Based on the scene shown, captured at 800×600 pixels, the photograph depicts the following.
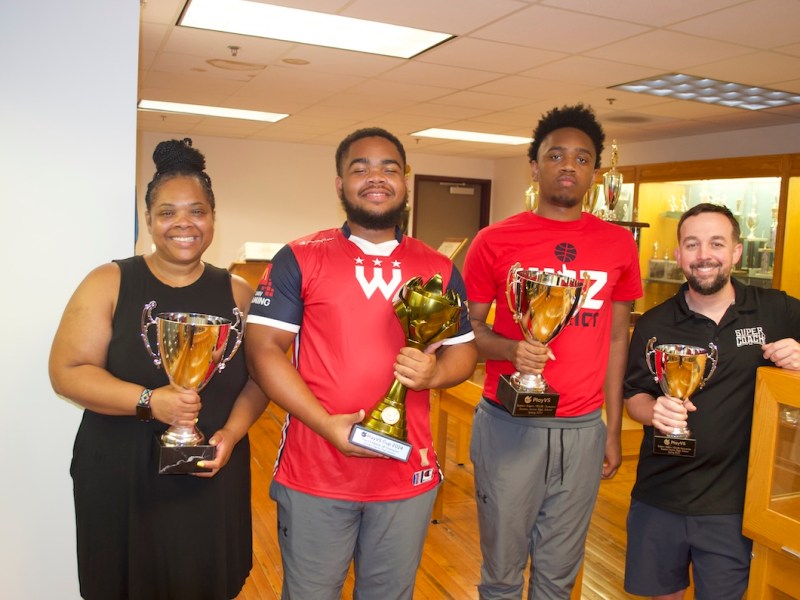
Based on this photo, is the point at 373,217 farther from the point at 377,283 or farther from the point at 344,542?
the point at 344,542

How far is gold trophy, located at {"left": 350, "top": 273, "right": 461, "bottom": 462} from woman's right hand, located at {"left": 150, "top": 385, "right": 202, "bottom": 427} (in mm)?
358

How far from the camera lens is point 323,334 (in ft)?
5.56

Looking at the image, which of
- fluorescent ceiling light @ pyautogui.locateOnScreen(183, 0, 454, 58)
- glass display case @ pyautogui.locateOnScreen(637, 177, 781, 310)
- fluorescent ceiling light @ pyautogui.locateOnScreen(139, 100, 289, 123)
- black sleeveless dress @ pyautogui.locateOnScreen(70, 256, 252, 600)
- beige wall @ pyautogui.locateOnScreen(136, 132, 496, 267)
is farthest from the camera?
beige wall @ pyautogui.locateOnScreen(136, 132, 496, 267)

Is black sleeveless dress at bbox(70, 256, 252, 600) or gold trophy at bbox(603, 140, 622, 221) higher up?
gold trophy at bbox(603, 140, 622, 221)

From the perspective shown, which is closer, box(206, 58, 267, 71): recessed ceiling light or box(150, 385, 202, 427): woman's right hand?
box(150, 385, 202, 427): woman's right hand

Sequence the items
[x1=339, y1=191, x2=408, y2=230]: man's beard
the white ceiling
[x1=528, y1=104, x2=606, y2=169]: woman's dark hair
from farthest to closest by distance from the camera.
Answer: the white ceiling → [x1=528, y1=104, x2=606, y2=169]: woman's dark hair → [x1=339, y1=191, x2=408, y2=230]: man's beard

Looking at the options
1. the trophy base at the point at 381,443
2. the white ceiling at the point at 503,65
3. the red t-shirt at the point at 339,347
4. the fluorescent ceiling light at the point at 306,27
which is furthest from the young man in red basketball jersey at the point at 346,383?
the fluorescent ceiling light at the point at 306,27

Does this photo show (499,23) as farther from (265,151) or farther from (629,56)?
(265,151)

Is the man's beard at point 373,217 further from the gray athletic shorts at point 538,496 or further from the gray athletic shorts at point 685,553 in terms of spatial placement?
the gray athletic shorts at point 685,553

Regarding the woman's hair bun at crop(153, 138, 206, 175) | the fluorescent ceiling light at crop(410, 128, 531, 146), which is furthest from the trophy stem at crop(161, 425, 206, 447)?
the fluorescent ceiling light at crop(410, 128, 531, 146)

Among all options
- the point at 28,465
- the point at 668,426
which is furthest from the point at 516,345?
the point at 28,465

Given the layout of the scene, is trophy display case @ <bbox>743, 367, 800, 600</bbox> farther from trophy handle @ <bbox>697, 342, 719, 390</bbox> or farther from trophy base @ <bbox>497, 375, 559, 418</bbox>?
trophy base @ <bbox>497, 375, 559, 418</bbox>

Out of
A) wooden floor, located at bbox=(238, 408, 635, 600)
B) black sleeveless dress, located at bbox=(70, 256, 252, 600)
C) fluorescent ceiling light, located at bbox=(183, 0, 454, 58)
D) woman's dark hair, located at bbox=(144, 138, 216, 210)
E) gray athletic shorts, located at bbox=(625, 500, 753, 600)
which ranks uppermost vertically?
fluorescent ceiling light, located at bbox=(183, 0, 454, 58)

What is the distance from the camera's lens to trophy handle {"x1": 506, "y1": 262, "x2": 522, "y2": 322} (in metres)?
1.95
